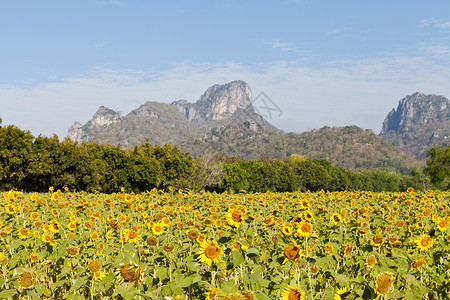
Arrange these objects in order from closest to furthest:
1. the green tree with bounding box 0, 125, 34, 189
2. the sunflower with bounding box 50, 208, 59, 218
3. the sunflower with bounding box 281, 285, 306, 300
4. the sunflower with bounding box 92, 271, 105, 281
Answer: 1. the sunflower with bounding box 281, 285, 306, 300
2. the sunflower with bounding box 92, 271, 105, 281
3. the sunflower with bounding box 50, 208, 59, 218
4. the green tree with bounding box 0, 125, 34, 189

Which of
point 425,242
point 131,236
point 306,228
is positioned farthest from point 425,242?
point 131,236

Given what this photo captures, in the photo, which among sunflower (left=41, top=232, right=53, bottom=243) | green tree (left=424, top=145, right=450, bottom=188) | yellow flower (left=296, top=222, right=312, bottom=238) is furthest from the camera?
green tree (left=424, top=145, right=450, bottom=188)

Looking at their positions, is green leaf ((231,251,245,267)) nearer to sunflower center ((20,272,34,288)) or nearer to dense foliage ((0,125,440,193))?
sunflower center ((20,272,34,288))

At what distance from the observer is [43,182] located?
44406mm

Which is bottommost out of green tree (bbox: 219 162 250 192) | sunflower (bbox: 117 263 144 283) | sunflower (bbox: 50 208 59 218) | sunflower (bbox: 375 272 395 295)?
green tree (bbox: 219 162 250 192)

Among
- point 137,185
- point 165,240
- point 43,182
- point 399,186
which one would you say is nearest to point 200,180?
point 137,185

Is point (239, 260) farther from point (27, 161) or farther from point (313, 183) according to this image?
point (313, 183)

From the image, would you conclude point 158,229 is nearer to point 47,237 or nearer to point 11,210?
point 47,237

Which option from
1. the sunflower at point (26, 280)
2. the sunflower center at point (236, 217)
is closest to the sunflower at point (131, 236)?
the sunflower center at point (236, 217)

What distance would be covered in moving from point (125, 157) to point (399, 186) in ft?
369

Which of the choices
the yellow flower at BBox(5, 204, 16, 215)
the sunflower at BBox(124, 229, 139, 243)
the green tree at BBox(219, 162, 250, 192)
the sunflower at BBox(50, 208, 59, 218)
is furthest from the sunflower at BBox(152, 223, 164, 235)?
the green tree at BBox(219, 162, 250, 192)

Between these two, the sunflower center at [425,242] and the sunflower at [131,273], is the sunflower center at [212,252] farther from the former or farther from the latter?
the sunflower center at [425,242]

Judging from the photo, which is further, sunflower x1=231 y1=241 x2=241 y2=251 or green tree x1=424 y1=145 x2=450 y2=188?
green tree x1=424 y1=145 x2=450 y2=188

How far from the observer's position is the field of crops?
118 inches
